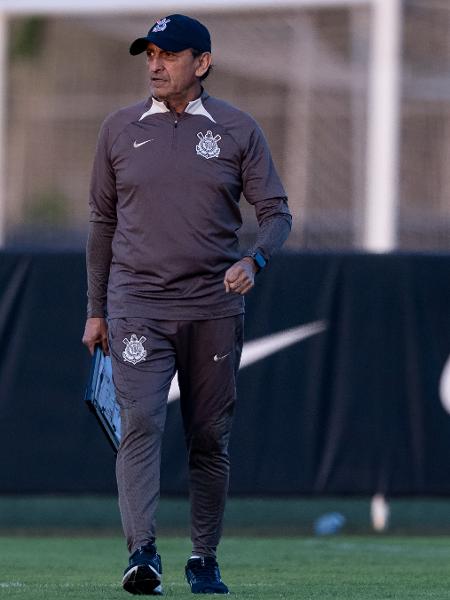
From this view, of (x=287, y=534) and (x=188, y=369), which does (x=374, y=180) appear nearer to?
(x=287, y=534)

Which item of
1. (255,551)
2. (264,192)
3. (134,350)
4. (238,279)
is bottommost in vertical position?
(255,551)

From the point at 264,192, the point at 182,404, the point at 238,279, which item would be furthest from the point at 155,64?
the point at 182,404

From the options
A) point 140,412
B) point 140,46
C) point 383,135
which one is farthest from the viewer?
point 383,135

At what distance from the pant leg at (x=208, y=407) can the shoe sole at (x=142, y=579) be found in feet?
1.40

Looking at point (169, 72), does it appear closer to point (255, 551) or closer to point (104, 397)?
point (104, 397)

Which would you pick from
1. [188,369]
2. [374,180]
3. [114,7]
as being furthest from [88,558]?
[114,7]

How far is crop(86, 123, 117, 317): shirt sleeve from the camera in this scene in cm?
570

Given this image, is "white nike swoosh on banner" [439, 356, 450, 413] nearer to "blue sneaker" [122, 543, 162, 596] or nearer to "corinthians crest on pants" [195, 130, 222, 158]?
"corinthians crest on pants" [195, 130, 222, 158]

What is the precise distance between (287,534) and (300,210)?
26.2 feet

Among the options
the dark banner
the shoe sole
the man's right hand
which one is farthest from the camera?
the dark banner

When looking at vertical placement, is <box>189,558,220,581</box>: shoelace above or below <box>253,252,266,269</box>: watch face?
below

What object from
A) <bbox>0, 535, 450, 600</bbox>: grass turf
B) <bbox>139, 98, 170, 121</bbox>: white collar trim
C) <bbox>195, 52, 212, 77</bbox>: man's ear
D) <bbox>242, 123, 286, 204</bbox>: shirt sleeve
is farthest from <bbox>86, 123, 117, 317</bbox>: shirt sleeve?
<bbox>0, 535, 450, 600</bbox>: grass turf

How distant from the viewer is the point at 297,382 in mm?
9328

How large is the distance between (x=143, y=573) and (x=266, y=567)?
1.90m
